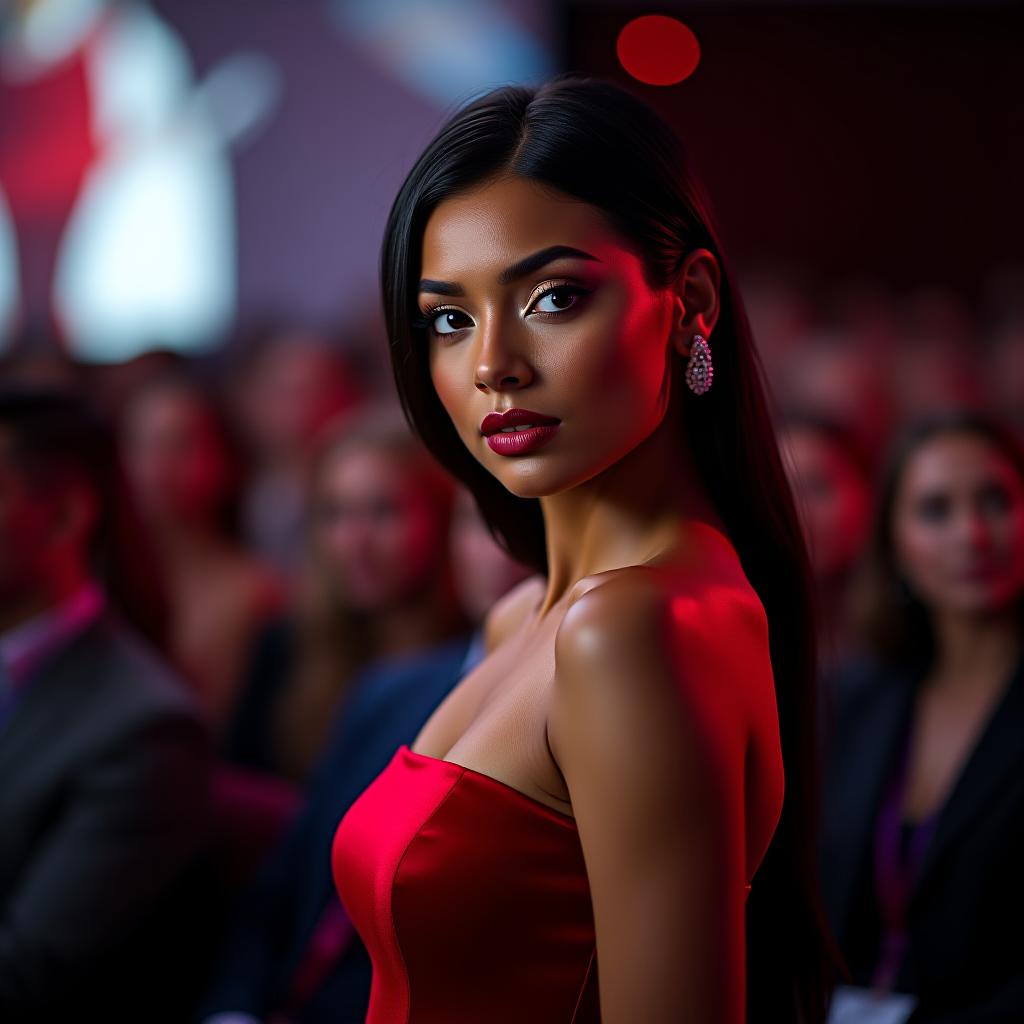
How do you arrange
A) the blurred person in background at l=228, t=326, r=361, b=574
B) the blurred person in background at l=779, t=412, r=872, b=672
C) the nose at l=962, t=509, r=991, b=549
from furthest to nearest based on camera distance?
the blurred person in background at l=228, t=326, r=361, b=574, the blurred person in background at l=779, t=412, r=872, b=672, the nose at l=962, t=509, r=991, b=549

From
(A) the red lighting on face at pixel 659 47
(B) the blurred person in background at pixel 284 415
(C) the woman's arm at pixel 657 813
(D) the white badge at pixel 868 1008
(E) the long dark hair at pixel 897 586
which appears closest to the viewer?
(C) the woman's arm at pixel 657 813

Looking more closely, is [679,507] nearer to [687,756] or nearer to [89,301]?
[687,756]

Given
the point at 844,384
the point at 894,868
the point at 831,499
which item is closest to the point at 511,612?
the point at 894,868

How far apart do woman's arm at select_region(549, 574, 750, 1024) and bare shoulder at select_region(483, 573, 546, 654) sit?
1.46 feet

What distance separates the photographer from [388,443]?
10.1 feet

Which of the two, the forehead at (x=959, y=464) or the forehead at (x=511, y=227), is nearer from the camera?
the forehead at (x=511, y=227)

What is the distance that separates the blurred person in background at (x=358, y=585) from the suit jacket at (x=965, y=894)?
1.10 m

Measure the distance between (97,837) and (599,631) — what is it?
1.40 m

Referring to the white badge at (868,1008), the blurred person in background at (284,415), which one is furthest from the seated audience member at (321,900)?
the blurred person in background at (284,415)

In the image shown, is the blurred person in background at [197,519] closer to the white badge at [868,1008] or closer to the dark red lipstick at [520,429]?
the white badge at [868,1008]

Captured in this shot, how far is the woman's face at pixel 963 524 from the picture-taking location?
2441 mm

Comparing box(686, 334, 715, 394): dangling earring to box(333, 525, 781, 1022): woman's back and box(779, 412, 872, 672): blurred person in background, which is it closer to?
box(333, 525, 781, 1022): woman's back

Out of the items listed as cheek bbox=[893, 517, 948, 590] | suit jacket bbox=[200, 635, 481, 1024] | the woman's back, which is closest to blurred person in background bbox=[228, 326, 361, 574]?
suit jacket bbox=[200, 635, 481, 1024]

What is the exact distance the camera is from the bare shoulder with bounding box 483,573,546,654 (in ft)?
4.66
